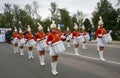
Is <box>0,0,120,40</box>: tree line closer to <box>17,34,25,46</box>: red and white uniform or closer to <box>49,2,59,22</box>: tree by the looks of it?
<box>49,2,59,22</box>: tree

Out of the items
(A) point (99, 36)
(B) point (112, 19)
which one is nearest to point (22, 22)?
(B) point (112, 19)

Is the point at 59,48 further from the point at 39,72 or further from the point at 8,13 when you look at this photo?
the point at 8,13

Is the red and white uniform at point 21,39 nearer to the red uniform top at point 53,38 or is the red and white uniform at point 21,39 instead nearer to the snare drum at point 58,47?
the red uniform top at point 53,38

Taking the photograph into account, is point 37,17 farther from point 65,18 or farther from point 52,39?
point 52,39

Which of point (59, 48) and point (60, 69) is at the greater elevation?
point (59, 48)

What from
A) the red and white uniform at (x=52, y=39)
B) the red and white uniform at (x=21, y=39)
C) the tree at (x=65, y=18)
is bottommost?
the red and white uniform at (x=21, y=39)

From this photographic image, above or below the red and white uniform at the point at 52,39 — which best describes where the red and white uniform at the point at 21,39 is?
below

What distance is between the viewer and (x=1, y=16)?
312 ft

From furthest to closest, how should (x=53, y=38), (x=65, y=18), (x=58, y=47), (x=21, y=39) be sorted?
1. (x=65, y=18)
2. (x=21, y=39)
3. (x=53, y=38)
4. (x=58, y=47)

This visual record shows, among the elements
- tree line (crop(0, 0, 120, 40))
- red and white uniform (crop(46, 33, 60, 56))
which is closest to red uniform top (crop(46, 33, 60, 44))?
red and white uniform (crop(46, 33, 60, 56))

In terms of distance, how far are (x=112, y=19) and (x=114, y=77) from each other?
28.6 m

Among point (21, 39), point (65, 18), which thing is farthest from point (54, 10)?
point (21, 39)

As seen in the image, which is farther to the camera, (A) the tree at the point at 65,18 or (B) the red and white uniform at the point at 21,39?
(A) the tree at the point at 65,18

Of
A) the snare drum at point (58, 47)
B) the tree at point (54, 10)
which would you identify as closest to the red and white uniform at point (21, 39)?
the snare drum at point (58, 47)
